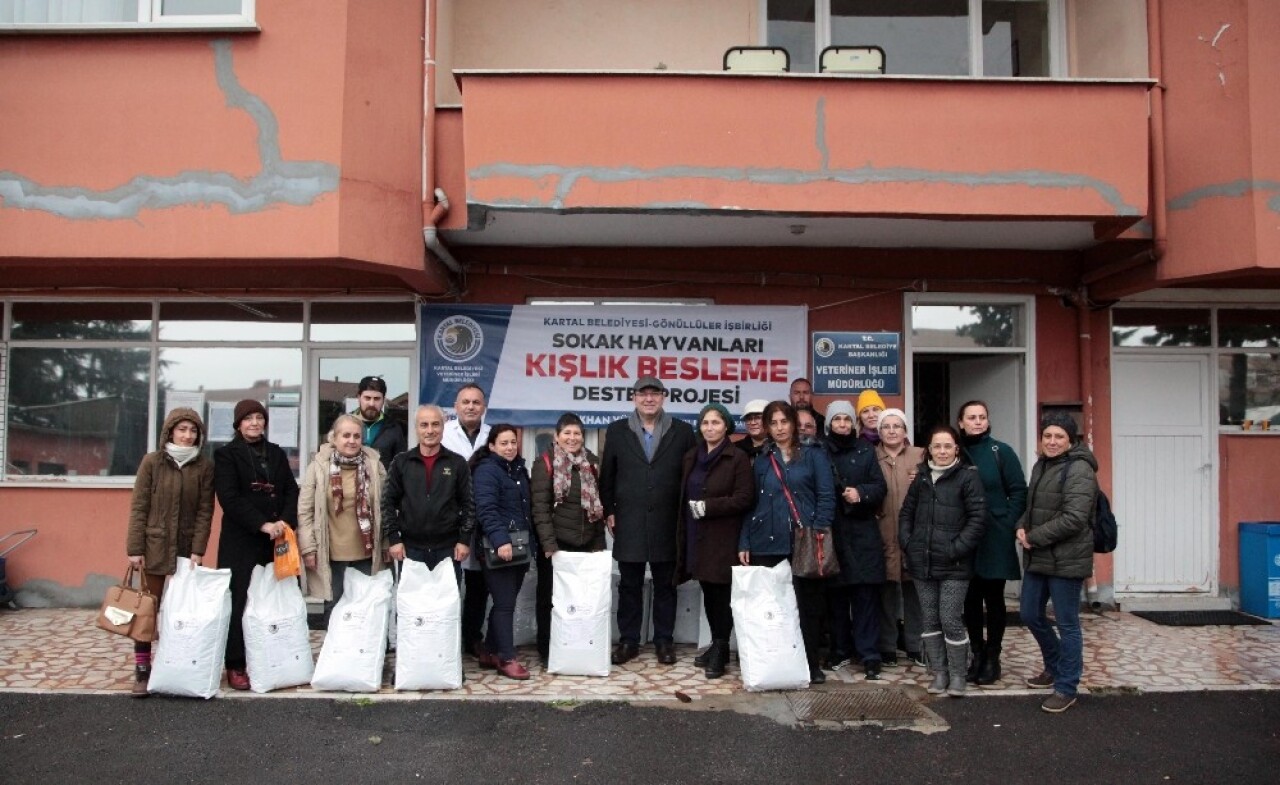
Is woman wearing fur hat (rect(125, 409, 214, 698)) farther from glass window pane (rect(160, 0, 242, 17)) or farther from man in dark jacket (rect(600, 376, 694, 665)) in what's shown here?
glass window pane (rect(160, 0, 242, 17))

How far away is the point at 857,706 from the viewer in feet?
16.6

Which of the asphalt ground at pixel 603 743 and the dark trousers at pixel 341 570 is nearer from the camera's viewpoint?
the asphalt ground at pixel 603 743

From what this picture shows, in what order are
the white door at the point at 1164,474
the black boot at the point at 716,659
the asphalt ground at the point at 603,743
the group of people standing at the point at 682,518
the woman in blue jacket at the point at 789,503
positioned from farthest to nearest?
the white door at the point at 1164,474, the black boot at the point at 716,659, the woman in blue jacket at the point at 789,503, the group of people standing at the point at 682,518, the asphalt ground at the point at 603,743

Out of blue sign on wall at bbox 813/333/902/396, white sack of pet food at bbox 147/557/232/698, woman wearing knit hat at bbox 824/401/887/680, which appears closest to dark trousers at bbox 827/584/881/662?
woman wearing knit hat at bbox 824/401/887/680

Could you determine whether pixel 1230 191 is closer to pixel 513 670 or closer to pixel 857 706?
pixel 857 706

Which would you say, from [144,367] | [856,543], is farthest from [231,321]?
[856,543]

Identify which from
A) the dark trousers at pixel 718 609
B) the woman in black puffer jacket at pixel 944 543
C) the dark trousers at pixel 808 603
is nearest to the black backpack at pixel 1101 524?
the woman in black puffer jacket at pixel 944 543

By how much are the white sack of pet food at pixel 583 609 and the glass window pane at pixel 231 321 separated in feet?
12.2

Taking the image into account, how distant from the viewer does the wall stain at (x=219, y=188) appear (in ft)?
20.4

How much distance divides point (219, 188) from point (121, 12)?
1741mm

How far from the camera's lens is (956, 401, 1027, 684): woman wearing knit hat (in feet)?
17.3

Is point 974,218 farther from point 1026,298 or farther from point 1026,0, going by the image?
point 1026,0

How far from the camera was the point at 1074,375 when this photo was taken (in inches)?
302

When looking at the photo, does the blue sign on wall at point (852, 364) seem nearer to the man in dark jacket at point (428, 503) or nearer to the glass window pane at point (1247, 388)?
the glass window pane at point (1247, 388)
